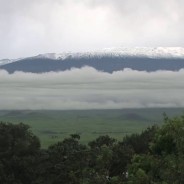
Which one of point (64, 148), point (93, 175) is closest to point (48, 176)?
point (64, 148)

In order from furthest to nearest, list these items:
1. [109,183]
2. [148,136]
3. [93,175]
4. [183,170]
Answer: [148,136] < [109,183] < [93,175] < [183,170]

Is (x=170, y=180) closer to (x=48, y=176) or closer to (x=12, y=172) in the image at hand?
(x=48, y=176)

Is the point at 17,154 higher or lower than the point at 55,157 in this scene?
lower

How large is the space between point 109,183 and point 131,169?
443 centimetres

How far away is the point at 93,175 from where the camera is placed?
39781 mm

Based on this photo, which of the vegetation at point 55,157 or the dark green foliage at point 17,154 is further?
the dark green foliage at point 17,154

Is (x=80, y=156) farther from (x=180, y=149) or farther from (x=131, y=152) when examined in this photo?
(x=180, y=149)

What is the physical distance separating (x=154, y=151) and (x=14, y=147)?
74.4 ft

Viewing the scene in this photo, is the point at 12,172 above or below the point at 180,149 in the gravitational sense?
below

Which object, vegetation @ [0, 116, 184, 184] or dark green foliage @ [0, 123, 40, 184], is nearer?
vegetation @ [0, 116, 184, 184]

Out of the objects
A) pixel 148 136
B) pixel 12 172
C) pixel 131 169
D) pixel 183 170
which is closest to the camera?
pixel 183 170

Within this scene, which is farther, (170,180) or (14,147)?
(14,147)

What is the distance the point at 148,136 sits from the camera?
76125 millimetres

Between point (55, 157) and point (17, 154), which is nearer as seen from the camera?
point (55, 157)
